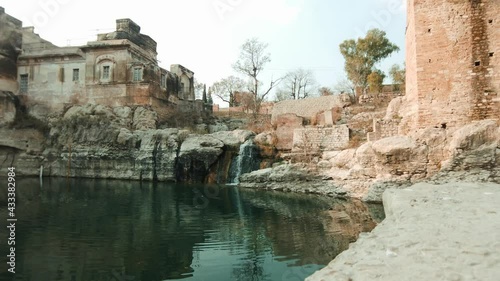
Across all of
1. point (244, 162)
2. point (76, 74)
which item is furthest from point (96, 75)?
point (244, 162)

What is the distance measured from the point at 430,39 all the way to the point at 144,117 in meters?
19.7

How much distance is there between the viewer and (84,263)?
6340mm

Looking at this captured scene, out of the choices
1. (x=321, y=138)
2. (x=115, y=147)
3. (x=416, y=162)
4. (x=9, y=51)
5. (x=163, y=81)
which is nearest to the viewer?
(x=416, y=162)

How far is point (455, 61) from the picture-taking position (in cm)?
1415

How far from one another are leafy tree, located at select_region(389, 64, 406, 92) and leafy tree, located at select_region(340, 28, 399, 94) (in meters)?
1.33

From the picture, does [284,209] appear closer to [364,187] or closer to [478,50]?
[364,187]

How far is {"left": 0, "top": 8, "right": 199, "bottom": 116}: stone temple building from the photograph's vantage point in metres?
27.6

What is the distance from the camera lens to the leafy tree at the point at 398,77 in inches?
1044

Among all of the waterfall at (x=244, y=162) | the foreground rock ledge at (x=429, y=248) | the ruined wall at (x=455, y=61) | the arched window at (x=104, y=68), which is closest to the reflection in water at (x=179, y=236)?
the foreground rock ledge at (x=429, y=248)

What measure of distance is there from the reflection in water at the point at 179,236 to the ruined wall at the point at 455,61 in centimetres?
542

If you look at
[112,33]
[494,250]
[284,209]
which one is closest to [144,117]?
[112,33]

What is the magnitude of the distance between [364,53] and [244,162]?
15.1m

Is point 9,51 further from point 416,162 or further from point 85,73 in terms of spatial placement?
point 416,162

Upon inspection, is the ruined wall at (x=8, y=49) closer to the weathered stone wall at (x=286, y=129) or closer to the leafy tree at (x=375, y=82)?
the weathered stone wall at (x=286, y=129)
